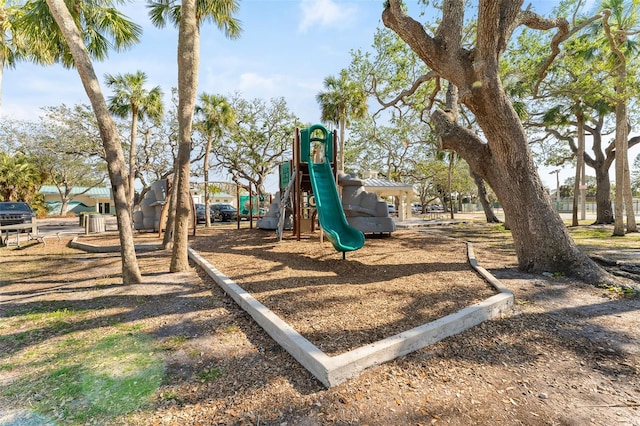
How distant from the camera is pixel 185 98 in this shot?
581 cm

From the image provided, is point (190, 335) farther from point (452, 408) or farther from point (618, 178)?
point (618, 178)

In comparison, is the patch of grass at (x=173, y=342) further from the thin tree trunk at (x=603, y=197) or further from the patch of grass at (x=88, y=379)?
the thin tree trunk at (x=603, y=197)

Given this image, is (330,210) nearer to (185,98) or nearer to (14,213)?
(185,98)

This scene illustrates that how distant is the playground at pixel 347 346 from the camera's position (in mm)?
2047

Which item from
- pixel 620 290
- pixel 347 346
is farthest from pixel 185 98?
pixel 620 290

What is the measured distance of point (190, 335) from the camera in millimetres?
3229

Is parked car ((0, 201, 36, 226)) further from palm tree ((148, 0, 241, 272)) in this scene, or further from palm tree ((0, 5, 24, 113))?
palm tree ((148, 0, 241, 272))

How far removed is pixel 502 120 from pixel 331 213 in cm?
→ 427

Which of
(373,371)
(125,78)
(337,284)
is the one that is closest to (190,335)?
(373,371)

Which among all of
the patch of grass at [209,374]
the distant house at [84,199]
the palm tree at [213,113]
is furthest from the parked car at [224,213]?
the distant house at [84,199]

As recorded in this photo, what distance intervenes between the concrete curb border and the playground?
7 centimetres

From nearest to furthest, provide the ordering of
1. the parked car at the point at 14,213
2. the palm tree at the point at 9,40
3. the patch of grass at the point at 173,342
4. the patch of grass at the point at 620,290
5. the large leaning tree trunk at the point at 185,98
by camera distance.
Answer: the patch of grass at the point at 173,342
the patch of grass at the point at 620,290
the large leaning tree trunk at the point at 185,98
the palm tree at the point at 9,40
the parked car at the point at 14,213

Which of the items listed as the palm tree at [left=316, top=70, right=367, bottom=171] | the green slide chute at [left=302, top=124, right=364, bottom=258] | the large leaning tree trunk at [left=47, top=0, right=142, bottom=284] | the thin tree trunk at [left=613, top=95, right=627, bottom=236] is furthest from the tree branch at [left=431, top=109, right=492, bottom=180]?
the palm tree at [left=316, top=70, right=367, bottom=171]

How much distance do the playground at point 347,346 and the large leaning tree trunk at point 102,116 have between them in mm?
1138
